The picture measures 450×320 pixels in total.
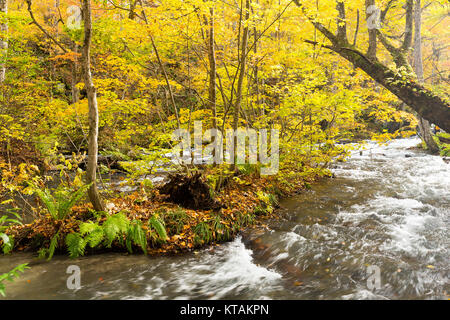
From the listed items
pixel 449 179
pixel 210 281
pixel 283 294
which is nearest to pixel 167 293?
pixel 210 281

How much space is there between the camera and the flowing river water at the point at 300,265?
3.71m

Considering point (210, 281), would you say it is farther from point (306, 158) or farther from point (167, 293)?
point (306, 158)

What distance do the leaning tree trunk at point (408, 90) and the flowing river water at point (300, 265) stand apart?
8.67 ft

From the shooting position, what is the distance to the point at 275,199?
7.52 metres

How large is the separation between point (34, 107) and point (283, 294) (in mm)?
9941

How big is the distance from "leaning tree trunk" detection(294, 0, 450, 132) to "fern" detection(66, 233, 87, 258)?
25.5ft

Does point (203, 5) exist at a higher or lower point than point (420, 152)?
higher

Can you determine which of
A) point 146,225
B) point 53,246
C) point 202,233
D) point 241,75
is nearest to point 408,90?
point 241,75

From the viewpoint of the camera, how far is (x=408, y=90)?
320 inches

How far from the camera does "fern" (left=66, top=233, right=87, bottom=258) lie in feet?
14.1

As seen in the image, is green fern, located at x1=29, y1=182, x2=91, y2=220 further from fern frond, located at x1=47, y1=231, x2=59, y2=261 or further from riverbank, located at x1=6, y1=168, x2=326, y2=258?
fern frond, located at x1=47, y1=231, x2=59, y2=261

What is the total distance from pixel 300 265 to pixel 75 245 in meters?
3.81
